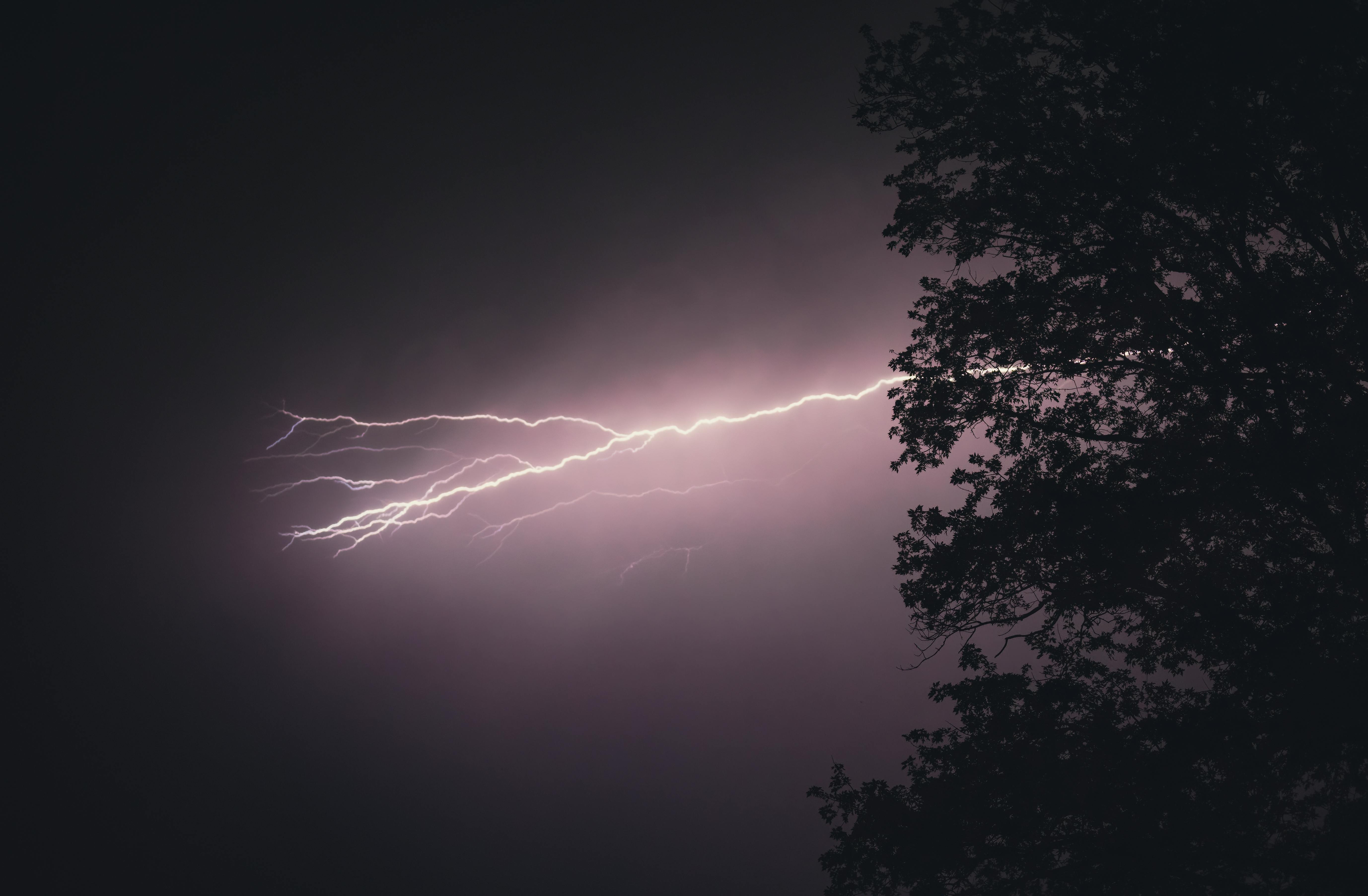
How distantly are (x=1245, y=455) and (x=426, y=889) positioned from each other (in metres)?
13.0

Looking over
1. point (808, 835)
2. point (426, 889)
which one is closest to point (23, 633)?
point (426, 889)

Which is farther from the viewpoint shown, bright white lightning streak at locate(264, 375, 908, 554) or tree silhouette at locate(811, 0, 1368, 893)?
bright white lightning streak at locate(264, 375, 908, 554)

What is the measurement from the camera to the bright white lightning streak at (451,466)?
34.1 feet

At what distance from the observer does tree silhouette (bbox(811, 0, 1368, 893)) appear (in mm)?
2523

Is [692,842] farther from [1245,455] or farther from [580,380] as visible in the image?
[1245,455]

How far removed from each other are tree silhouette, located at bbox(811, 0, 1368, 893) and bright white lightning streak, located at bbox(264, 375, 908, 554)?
7.45m

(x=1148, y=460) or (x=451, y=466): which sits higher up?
(x=451, y=466)

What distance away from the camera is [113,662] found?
995cm

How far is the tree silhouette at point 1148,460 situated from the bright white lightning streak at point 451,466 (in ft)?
24.4

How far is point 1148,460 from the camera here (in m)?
2.94

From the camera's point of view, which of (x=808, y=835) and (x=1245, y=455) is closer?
(x=1245, y=455)

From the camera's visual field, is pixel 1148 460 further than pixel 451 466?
No

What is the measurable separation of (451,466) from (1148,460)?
414 inches

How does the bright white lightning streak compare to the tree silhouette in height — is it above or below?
above
